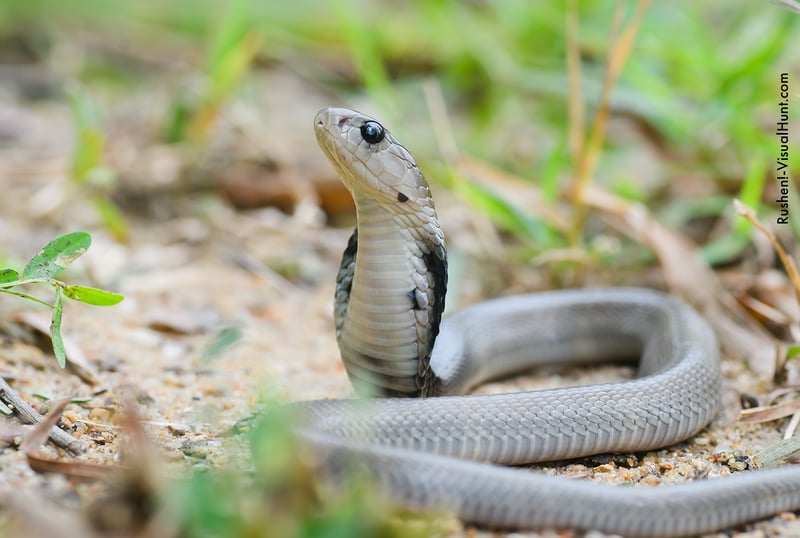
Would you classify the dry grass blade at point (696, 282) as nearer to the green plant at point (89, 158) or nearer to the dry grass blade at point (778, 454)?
the dry grass blade at point (778, 454)

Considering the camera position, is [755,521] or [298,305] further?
[298,305]

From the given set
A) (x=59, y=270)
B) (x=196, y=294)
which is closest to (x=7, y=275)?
(x=59, y=270)

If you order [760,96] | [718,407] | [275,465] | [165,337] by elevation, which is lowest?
[165,337]

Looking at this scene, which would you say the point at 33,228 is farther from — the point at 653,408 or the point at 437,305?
the point at 653,408

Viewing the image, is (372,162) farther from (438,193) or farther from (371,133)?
(438,193)

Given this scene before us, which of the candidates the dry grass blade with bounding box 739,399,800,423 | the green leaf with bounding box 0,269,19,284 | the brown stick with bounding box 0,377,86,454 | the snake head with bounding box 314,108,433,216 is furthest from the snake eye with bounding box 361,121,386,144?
the dry grass blade with bounding box 739,399,800,423

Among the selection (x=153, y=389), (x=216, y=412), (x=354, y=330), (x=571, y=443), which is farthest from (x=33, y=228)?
(x=571, y=443)

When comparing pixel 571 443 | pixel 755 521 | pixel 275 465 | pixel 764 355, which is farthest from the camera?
pixel 764 355

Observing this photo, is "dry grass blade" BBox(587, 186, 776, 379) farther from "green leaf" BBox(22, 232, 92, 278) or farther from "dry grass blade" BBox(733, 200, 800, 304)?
"green leaf" BBox(22, 232, 92, 278)
